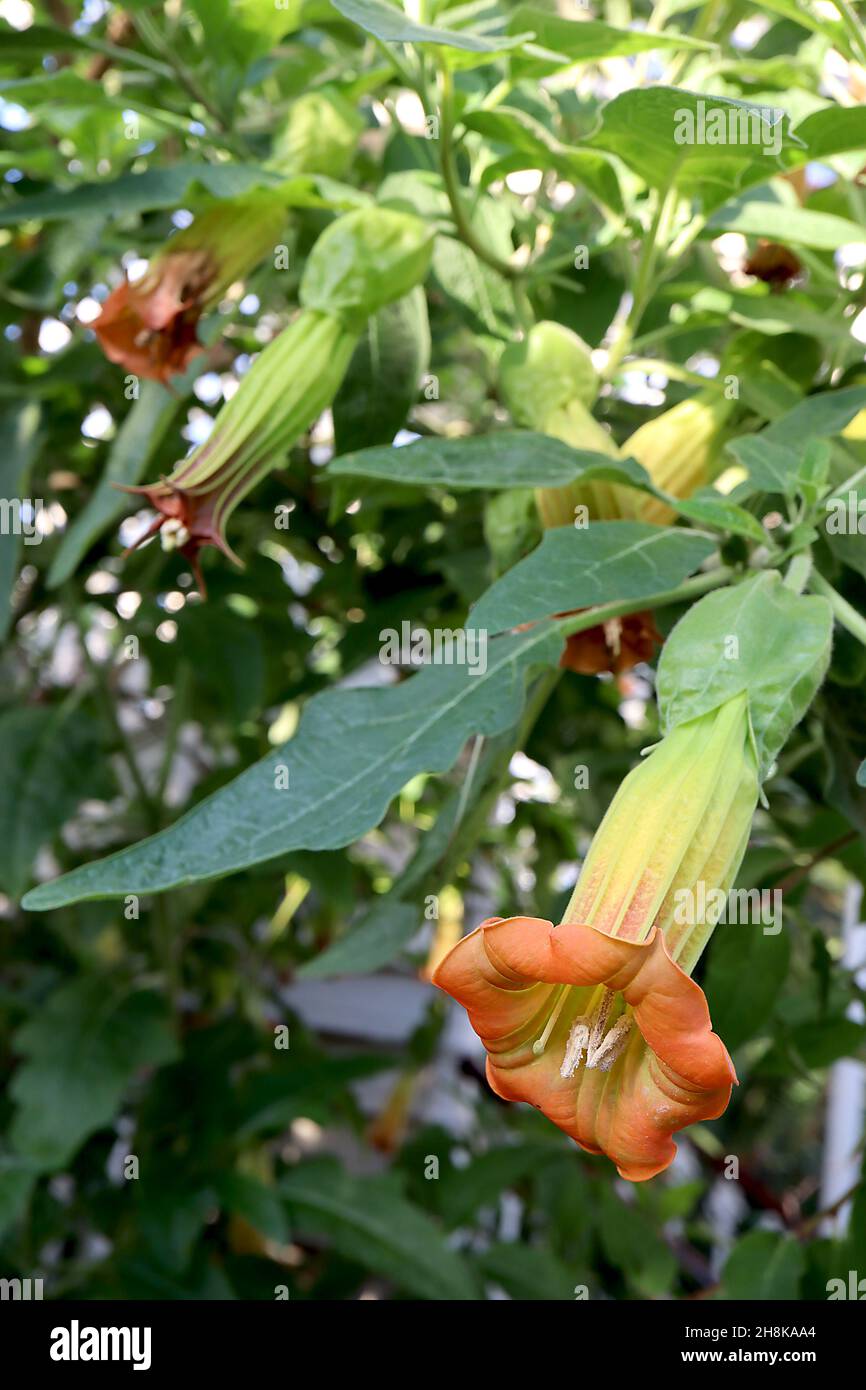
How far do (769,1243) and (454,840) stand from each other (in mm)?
446

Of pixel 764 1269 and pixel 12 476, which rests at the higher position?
pixel 12 476

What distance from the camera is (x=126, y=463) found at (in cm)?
68

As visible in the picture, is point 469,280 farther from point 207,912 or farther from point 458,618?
point 207,912

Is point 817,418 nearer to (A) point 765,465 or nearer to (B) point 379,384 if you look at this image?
(A) point 765,465

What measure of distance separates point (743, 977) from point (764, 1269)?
0.25m

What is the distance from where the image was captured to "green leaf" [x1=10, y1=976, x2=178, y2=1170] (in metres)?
0.90

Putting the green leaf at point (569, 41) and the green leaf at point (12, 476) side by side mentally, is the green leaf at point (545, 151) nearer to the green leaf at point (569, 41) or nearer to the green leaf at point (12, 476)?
the green leaf at point (569, 41)

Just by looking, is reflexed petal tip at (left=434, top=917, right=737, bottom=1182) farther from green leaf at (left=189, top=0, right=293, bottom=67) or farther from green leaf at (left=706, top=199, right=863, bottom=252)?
green leaf at (left=189, top=0, right=293, bottom=67)

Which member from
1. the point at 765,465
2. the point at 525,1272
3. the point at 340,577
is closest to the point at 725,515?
the point at 765,465

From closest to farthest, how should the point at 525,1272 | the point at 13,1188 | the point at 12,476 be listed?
the point at 12,476, the point at 13,1188, the point at 525,1272

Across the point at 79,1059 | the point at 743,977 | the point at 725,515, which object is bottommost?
the point at 79,1059

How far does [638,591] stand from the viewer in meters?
0.48

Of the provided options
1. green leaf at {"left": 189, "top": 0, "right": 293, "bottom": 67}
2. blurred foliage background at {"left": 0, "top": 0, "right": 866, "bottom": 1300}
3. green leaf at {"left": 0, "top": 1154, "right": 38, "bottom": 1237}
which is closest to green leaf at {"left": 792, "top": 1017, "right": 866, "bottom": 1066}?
blurred foliage background at {"left": 0, "top": 0, "right": 866, "bottom": 1300}
